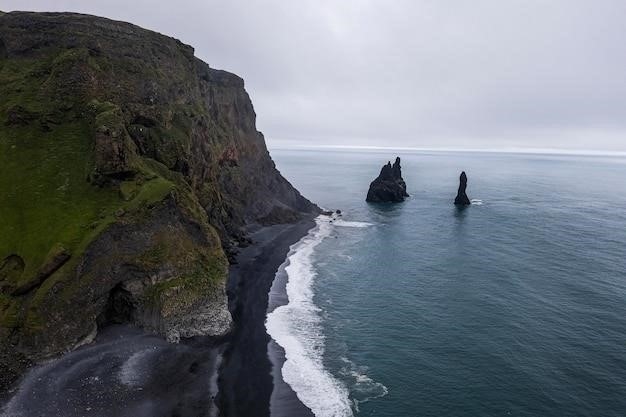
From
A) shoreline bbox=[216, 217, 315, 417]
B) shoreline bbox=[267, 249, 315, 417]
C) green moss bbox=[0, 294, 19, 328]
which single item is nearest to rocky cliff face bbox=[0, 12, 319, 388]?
green moss bbox=[0, 294, 19, 328]

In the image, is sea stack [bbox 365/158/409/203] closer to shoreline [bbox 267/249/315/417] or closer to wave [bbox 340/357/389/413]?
shoreline [bbox 267/249/315/417]

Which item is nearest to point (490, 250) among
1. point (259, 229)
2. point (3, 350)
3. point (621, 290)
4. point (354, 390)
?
point (621, 290)

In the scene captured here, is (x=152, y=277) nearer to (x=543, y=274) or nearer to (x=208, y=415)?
(x=208, y=415)

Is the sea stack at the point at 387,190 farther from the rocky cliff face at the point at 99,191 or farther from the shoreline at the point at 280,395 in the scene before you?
the shoreline at the point at 280,395

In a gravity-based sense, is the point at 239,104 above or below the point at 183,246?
above

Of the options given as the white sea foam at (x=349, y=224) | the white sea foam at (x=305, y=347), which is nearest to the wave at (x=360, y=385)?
the white sea foam at (x=305, y=347)

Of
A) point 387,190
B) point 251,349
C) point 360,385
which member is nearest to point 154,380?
point 251,349
